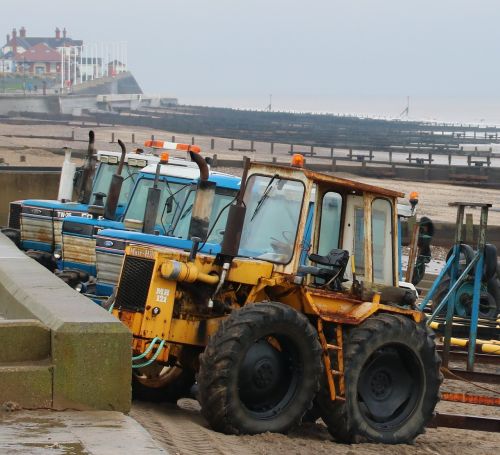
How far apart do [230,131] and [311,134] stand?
32.2 ft

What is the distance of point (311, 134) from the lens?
12162 cm

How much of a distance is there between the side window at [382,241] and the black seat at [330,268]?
1.60 feet

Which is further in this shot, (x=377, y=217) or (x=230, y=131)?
(x=230, y=131)

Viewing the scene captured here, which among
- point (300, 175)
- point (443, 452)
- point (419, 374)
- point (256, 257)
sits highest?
point (300, 175)

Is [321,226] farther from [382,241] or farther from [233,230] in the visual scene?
[233,230]

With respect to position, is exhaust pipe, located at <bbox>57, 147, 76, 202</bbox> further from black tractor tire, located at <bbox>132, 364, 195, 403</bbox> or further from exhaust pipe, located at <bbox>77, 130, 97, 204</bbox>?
black tractor tire, located at <bbox>132, 364, 195, 403</bbox>

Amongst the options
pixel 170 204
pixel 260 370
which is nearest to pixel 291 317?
pixel 260 370

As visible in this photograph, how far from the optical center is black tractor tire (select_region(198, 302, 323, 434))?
372 inches

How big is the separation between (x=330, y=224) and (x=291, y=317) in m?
1.42

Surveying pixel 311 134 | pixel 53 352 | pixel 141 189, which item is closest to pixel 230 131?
pixel 311 134

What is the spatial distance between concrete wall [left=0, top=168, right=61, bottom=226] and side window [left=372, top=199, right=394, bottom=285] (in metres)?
17.1

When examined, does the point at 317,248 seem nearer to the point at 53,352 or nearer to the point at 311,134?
the point at 53,352

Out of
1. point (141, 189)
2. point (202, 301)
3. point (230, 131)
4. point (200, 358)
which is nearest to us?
point (200, 358)

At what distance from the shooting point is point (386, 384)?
11.0 meters
